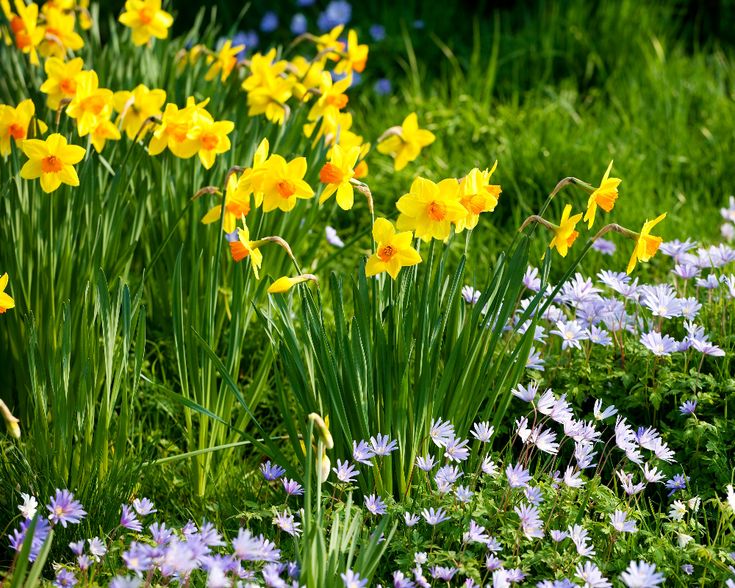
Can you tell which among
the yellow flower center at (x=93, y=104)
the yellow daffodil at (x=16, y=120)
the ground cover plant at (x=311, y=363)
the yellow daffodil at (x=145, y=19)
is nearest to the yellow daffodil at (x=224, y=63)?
the ground cover plant at (x=311, y=363)

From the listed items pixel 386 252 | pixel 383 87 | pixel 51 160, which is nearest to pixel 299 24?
pixel 383 87

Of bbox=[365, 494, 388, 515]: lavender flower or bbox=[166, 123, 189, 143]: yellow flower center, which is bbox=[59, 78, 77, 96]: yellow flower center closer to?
bbox=[166, 123, 189, 143]: yellow flower center

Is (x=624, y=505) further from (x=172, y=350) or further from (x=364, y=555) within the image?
(x=172, y=350)

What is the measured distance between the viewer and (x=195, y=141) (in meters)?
2.30

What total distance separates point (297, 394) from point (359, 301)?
0.84 ft

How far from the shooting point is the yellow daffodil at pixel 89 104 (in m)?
2.32

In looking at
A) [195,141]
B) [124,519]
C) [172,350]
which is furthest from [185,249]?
[124,519]

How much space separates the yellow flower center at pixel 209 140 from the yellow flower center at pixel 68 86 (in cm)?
45

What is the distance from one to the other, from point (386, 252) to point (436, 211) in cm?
13

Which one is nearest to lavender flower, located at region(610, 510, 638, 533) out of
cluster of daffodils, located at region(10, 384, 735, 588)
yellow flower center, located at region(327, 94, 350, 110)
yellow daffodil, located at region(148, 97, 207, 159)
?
cluster of daffodils, located at region(10, 384, 735, 588)

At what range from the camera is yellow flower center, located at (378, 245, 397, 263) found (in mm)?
1852

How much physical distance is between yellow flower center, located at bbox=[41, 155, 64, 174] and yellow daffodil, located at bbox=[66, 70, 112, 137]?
190mm

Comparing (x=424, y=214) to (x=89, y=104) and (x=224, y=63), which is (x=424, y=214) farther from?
(x=224, y=63)

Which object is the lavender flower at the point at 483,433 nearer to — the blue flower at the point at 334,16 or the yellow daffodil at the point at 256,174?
the yellow daffodil at the point at 256,174
